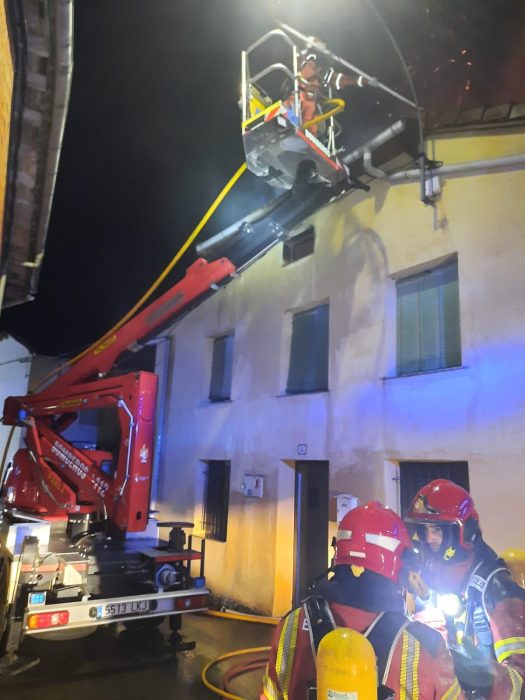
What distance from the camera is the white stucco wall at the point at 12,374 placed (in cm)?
1290

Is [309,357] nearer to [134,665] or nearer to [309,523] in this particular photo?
[309,523]

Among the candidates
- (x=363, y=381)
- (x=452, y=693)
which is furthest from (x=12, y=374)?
(x=452, y=693)

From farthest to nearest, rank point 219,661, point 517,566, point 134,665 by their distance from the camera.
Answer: point 219,661
point 134,665
point 517,566

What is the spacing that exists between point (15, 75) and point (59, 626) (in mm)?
5285

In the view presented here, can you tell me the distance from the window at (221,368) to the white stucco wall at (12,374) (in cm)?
645

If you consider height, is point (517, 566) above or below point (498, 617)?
above

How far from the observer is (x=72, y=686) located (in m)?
4.80

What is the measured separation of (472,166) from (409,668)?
207 inches

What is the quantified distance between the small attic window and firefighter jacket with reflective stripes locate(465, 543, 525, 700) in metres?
5.95

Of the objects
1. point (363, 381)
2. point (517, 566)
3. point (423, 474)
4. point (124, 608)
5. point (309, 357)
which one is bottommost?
point (124, 608)

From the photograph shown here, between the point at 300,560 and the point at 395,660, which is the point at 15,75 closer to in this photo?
the point at 395,660

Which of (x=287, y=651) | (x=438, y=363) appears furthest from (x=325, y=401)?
(x=287, y=651)

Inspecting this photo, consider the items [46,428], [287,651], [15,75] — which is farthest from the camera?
[46,428]

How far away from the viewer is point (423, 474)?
18.3 ft
